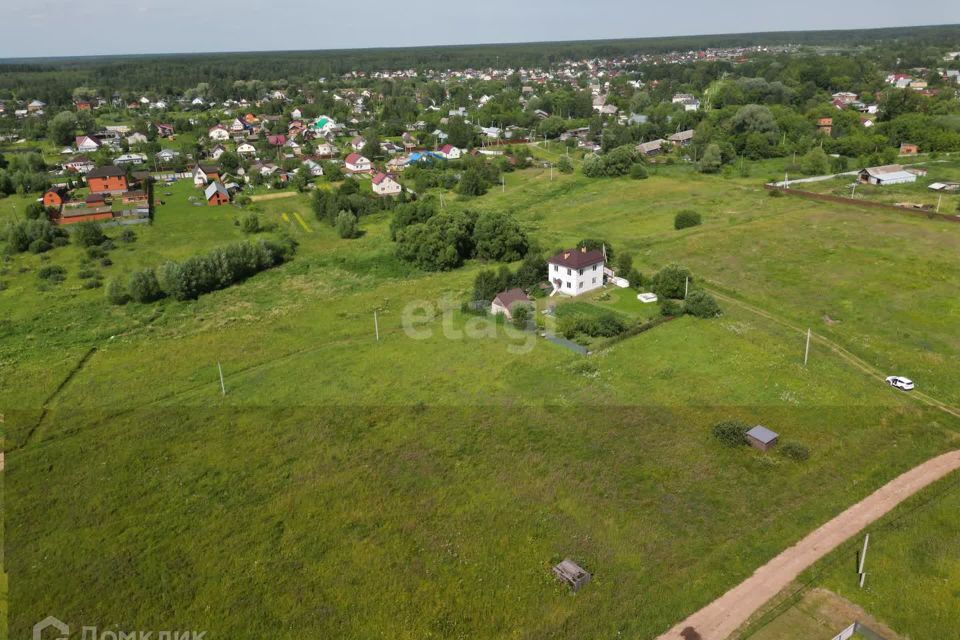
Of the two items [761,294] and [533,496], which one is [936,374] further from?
[533,496]

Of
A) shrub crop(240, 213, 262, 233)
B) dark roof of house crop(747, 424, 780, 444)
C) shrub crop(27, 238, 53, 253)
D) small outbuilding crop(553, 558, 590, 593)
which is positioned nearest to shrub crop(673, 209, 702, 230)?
→ dark roof of house crop(747, 424, 780, 444)

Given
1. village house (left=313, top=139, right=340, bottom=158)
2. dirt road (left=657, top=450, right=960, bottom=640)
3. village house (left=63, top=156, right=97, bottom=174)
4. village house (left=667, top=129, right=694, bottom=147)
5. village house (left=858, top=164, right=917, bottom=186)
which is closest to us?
dirt road (left=657, top=450, right=960, bottom=640)

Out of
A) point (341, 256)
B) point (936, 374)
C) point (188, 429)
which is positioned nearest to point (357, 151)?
point (341, 256)

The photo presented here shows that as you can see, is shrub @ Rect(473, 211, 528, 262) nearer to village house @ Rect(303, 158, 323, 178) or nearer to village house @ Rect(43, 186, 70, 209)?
village house @ Rect(303, 158, 323, 178)

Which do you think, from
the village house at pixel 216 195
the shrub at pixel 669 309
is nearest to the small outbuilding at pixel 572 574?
the shrub at pixel 669 309

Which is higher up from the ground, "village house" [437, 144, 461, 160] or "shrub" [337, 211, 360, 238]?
"village house" [437, 144, 461, 160]

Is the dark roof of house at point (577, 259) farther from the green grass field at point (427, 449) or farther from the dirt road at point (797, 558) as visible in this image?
the dirt road at point (797, 558)

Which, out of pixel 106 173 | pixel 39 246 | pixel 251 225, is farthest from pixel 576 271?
pixel 106 173
